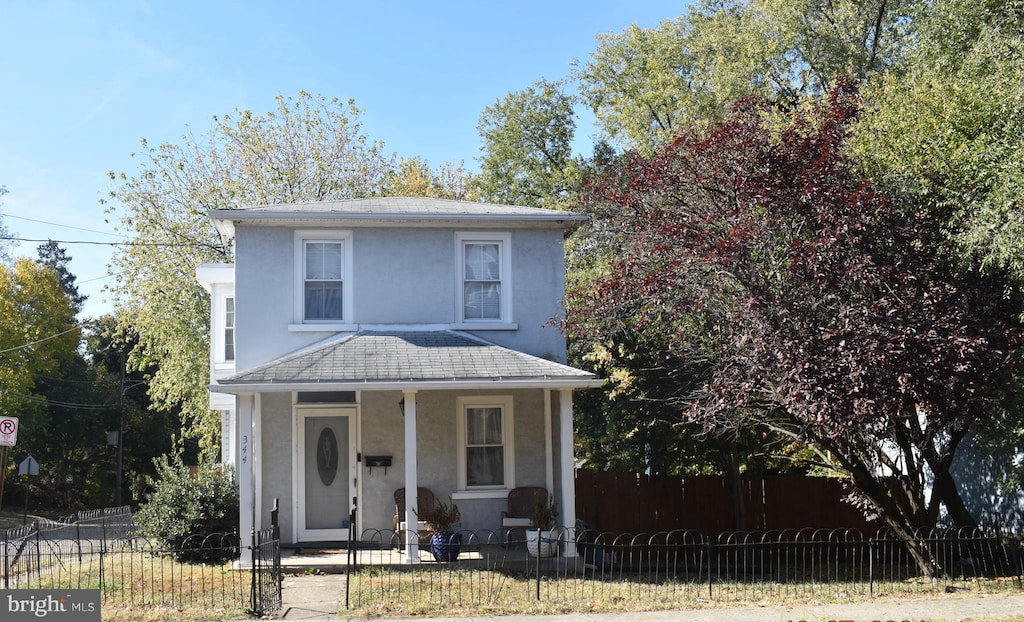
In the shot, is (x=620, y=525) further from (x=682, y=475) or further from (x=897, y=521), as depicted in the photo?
(x=897, y=521)

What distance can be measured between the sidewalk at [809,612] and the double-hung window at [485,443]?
175 inches

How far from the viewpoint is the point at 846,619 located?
1032 cm

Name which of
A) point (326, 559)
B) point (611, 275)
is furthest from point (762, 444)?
point (326, 559)

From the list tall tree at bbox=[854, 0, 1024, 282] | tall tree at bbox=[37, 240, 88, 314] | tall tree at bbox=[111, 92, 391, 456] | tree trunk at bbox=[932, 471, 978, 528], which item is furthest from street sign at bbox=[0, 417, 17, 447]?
tall tree at bbox=[37, 240, 88, 314]

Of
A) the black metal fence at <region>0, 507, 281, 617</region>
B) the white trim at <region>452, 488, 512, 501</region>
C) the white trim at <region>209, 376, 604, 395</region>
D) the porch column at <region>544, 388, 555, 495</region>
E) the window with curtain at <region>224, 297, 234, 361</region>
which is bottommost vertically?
the black metal fence at <region>0, 507, 281, 617</region>

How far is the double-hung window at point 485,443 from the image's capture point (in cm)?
1606

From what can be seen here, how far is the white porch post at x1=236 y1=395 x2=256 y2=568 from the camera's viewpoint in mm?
13748

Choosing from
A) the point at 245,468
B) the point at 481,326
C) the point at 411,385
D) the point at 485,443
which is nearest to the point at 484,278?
the point at 481,326

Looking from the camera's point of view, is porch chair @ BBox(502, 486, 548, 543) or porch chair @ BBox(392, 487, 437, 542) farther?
porch chair @ BBox(502, 486, 548, 543)

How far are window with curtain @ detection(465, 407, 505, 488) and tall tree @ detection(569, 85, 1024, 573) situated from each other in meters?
2.48

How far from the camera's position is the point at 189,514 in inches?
584

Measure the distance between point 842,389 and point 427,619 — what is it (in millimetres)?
5836

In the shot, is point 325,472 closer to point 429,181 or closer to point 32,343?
point 429,181

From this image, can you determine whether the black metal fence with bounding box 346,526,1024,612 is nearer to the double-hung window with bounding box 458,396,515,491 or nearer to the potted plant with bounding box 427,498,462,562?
the potted plant with bounding box 427,498,462,562
